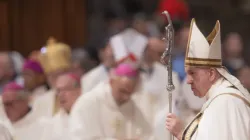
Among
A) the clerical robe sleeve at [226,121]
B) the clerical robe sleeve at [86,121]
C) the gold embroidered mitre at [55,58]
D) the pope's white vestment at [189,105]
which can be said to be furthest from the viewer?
the gold embroidered mitre at [55,58]

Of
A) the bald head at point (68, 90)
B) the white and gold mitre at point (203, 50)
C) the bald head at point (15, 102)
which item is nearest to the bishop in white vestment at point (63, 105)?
the bald head at point (68, 90)

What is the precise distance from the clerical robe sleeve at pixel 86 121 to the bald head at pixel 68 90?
17.9 inches

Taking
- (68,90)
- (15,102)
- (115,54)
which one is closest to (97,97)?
(68,90)

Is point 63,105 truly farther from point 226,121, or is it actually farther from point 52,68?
point 226,121

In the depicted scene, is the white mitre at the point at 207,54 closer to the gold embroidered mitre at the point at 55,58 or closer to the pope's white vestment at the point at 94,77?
the pope's white vestment at the point at 94,77

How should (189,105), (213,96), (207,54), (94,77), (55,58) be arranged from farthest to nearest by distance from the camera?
(55,58) → (94,77) → (189,105) → (207,54) → (213,96)

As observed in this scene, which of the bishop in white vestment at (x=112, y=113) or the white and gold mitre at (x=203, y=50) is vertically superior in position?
the white and gold mitre at (x=203, y=50)

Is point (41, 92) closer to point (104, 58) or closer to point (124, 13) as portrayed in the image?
point (104, 58)

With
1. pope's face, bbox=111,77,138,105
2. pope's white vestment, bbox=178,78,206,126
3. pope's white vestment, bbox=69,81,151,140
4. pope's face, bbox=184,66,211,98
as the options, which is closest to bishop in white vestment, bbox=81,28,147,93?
pope's white vestment, bbox=178,78,206,126

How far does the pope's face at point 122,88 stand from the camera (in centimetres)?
862

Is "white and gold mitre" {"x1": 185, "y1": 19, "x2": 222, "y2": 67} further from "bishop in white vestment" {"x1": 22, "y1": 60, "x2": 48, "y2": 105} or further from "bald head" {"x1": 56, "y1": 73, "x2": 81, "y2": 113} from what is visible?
"bishop in white vestment" {"x1": 22, "y1": 60, "x2": 48, "y2": 105}

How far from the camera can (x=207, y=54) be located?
6348mm

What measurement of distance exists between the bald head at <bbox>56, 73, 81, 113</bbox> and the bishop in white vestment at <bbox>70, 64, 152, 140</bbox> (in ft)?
1.21

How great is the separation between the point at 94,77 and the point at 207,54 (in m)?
4.19
